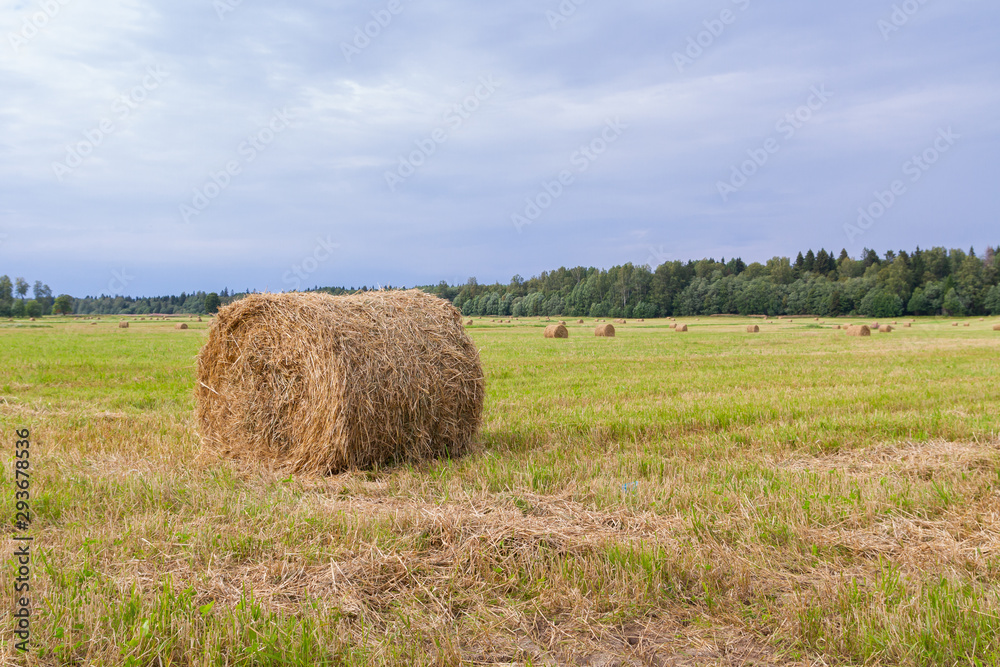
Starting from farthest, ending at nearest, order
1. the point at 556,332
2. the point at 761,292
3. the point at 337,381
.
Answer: the point at 761,292
the point at 556,332
the point at 337,381

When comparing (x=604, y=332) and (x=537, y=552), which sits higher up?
(x=604, y=332)

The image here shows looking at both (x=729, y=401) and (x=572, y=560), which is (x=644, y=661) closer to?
(x=572, y=560)

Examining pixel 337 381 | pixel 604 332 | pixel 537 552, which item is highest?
pixel 337 381

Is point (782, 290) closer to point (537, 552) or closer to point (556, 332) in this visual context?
point (556, 332)

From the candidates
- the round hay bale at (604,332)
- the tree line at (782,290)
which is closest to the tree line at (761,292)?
the tree line at (782,290)

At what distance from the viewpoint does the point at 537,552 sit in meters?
4.29

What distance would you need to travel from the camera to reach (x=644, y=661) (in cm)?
324

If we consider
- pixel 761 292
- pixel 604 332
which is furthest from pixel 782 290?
pixel 604 332

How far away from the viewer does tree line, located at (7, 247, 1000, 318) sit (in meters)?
93.5

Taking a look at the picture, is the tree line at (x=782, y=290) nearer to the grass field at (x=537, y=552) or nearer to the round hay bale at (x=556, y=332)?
the round hay bale at (x=556, y=332)

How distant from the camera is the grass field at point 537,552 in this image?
3.29 meters

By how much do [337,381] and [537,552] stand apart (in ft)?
10.7

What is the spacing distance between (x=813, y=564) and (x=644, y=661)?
1660mm

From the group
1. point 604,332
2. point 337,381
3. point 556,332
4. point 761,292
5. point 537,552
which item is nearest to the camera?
point 537,552
